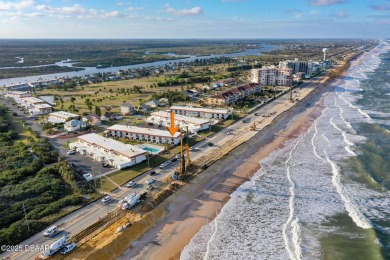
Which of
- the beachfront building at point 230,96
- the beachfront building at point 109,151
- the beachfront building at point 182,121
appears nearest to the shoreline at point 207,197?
the beachfront building at point 109,151

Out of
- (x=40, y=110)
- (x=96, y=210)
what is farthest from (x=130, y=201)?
(x=40, y=110)

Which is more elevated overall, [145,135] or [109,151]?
[145,135]

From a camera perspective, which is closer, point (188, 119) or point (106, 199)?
point (106, 199)

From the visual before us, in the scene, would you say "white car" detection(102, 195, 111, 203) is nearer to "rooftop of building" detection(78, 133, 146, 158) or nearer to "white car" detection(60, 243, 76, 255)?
"white car" detection(60, 243, 76, 255)

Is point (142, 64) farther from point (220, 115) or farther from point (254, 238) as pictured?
point (254, 238)

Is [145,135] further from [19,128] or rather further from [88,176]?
[19,128]

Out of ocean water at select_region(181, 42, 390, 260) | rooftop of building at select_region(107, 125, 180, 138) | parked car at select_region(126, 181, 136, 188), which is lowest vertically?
ocean water at select_region(181, 42, 390, 260)

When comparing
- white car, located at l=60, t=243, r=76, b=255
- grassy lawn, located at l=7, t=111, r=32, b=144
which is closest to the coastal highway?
white car, located at l=60, t=243, r=76, b=255
